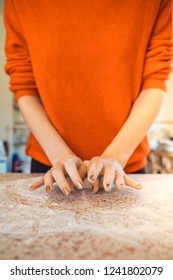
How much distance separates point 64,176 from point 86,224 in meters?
0.16

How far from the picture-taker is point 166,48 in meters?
0.77

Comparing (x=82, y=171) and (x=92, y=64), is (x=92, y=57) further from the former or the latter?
(x=82, y=171)

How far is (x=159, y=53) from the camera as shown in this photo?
76 centimetres

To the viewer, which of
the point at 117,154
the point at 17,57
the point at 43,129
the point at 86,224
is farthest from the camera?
the point at 17,57

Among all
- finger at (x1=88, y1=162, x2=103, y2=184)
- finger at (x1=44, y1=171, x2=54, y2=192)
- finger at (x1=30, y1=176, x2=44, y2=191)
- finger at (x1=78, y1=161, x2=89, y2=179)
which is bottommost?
finger at (x1=30, y1=176, x2=44, y2=191)

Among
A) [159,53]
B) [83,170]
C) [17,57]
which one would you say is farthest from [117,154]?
[17,57]

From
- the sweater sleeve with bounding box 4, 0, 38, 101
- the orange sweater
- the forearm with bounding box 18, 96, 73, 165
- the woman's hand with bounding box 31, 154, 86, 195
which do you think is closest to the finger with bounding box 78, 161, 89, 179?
the woman's hand with bounding box 31, 154, 86, 195

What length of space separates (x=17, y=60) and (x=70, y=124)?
253mm

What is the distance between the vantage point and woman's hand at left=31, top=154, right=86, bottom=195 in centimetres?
48

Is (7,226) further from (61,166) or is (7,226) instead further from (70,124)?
(70,124)

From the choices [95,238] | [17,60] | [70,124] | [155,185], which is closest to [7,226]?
[95,238]

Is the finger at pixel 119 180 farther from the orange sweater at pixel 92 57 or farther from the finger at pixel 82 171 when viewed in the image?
the orange sweater at pixel 92 57

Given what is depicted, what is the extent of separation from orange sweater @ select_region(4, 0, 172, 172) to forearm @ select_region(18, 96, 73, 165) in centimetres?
3

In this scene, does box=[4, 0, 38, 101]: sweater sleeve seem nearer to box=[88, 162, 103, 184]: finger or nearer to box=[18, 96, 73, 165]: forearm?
box=[18, 96, 73, 165]: forearm
